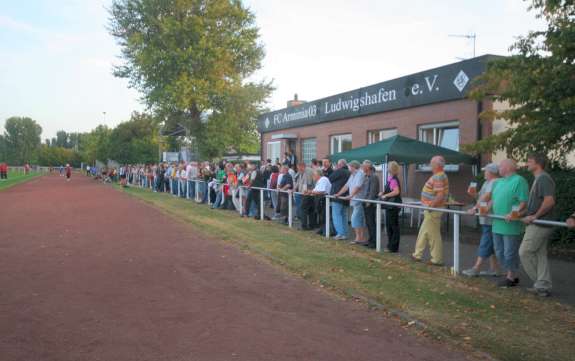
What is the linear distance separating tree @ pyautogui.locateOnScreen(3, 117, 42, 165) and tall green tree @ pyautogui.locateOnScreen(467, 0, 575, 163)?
6087 inches

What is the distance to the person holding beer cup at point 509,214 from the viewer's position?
281 inches

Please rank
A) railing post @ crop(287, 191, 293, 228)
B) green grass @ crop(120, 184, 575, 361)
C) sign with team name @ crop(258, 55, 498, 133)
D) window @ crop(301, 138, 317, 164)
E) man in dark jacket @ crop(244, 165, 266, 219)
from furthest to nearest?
window @ crop(301, 138, 317, 164), man in dark jacket @ crop(244, 165, 266, 219), sign with team name @ crop(258, 55, 498, 133), railing post @ crop(287, 191, 293, 228), green grass @ crop(120, 184, 575, 361)

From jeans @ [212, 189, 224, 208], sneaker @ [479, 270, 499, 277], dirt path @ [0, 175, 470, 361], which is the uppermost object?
jeans @ [212, 189, 224, 208]

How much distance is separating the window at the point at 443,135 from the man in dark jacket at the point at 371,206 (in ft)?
15.4

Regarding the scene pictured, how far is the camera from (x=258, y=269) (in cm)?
849

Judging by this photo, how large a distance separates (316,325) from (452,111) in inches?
436

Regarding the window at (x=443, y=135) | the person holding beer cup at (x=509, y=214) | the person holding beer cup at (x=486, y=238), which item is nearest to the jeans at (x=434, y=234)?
the person holding beer cup at (x=486, y=238)

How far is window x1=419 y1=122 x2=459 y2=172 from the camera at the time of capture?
15.2 meters

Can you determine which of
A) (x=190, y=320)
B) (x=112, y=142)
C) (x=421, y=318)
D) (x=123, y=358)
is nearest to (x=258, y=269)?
(x=190, y=320)

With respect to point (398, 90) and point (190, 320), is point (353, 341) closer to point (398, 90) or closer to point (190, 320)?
point (190, 320)

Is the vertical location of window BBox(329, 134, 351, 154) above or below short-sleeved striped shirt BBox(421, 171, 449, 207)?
above

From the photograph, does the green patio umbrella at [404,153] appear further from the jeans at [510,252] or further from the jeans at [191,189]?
the jeans at [191,189]

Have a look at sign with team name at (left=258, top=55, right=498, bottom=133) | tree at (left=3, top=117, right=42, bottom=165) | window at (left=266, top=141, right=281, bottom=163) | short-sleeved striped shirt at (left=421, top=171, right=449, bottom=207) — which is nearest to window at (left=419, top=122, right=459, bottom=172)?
sign with team name at (left=258, top=55, right=498, bottom=133)

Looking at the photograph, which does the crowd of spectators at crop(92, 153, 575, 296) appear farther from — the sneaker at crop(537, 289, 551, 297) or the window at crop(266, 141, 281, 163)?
the window at crop(266, 141, 281, 163)
